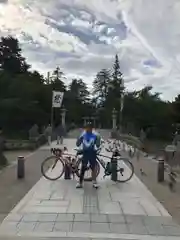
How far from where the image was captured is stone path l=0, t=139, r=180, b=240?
20.2 ft

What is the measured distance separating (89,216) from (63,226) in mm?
857

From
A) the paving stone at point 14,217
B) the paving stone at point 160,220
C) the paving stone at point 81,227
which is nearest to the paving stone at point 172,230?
the paving stone at point 160,220

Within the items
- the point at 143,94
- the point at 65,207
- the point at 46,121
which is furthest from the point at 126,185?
the point at 143,94

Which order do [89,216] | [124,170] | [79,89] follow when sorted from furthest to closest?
[79,89] → [124,170] → [89,216]

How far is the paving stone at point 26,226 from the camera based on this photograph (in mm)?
6320

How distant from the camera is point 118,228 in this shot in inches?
255

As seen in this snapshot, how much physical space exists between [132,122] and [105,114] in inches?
1129

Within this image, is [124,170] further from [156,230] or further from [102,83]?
[102,83]

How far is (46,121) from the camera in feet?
164

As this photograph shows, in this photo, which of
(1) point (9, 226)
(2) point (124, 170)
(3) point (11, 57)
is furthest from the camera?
(3) point (11, 57)

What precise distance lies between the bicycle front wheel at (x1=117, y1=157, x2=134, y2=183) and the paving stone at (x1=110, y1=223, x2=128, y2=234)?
17.2ft

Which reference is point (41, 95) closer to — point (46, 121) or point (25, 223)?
point (46, 121)

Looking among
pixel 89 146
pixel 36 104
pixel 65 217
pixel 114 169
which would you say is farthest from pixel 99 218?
pixel 36 104

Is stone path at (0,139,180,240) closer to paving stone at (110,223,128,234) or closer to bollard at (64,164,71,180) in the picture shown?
paving stone at (110,223,128,234)
